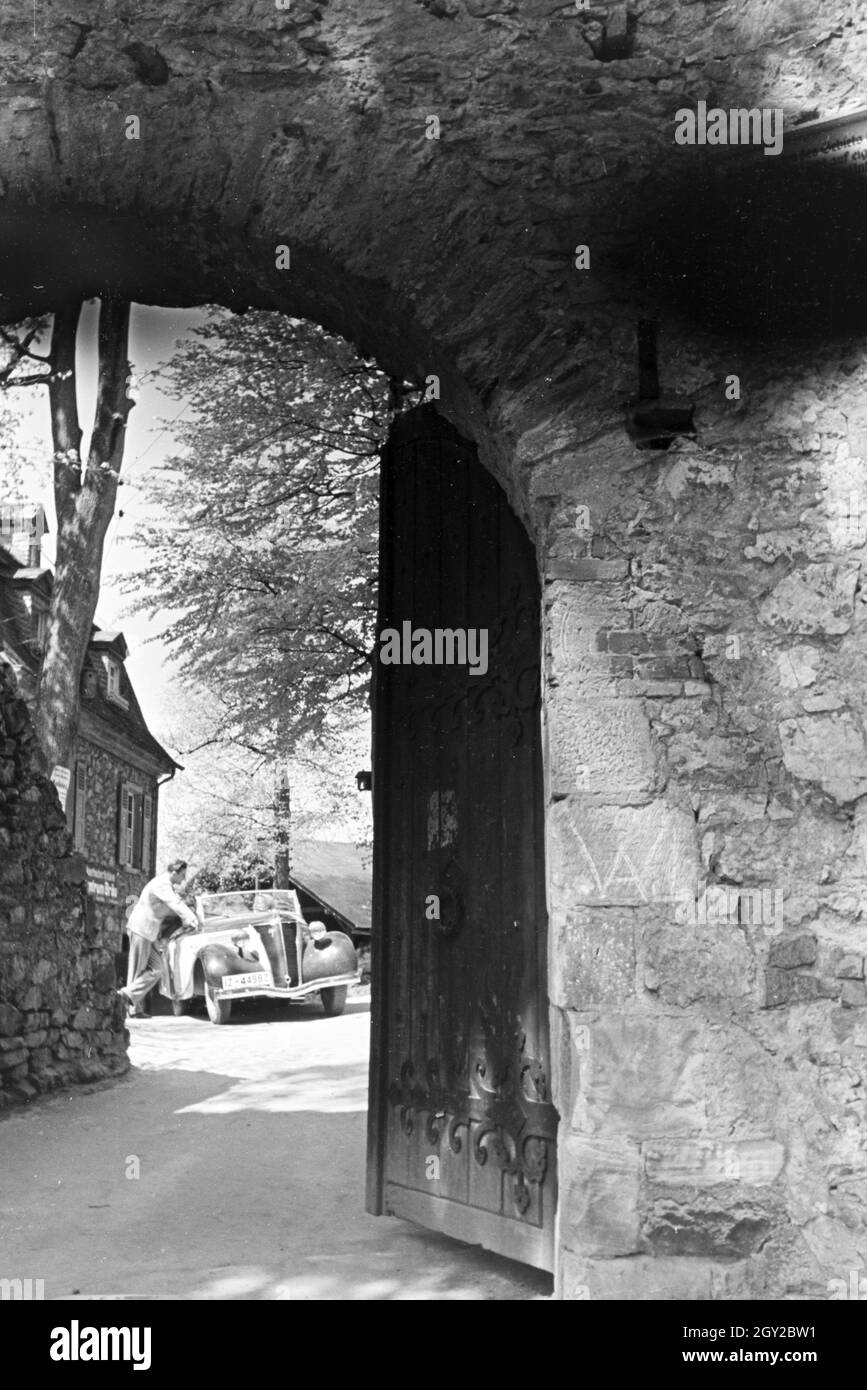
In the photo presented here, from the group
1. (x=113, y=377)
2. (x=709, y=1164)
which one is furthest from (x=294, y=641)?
(x=709, y=1164)

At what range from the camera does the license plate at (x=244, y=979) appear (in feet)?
43.0

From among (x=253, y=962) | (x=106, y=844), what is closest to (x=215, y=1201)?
(x=253, y=962)

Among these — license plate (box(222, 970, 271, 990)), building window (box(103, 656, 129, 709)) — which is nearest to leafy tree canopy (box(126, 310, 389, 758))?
license plate (box(222, 970, 271, 990))

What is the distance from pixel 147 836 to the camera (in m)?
22.6

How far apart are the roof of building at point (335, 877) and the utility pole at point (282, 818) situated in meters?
0.79

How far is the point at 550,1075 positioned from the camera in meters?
3.59

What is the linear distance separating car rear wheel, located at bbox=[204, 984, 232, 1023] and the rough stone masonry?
414 inches

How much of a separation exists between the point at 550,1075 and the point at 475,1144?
0.48 m

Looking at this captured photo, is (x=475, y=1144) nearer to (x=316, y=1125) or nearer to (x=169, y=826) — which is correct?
(x=316, y=1125)

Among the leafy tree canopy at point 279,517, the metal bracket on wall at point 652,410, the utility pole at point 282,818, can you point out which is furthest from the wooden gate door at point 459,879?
the utility pole at point 282,818

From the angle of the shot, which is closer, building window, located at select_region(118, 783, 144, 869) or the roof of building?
building window, located at select_region(118, 783, 144, 869)

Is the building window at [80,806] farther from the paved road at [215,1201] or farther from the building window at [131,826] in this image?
the paved road at [215,1201]

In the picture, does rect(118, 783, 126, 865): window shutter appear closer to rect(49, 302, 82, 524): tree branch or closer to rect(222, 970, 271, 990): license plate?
rect(222, 970, 271, 990): license plate

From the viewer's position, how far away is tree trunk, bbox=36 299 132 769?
1059 centimetres
